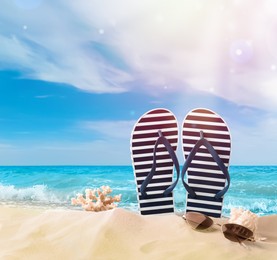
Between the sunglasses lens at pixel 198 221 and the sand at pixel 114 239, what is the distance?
0.09 feet

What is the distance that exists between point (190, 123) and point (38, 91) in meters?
13.4

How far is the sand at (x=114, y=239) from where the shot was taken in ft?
5.06

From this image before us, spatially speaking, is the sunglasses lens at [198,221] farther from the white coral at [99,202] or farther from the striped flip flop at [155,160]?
the white coral at [99,202]

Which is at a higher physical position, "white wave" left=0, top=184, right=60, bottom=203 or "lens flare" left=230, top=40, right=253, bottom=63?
"lens flare" left=230, top=40, right=253, bottom=63

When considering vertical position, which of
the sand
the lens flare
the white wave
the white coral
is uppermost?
the lens flare

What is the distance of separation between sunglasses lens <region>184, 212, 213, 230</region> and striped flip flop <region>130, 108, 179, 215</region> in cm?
78

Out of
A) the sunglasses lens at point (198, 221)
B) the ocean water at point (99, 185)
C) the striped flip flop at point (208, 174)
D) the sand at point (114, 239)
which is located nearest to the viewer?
the sand at point (114, 239)

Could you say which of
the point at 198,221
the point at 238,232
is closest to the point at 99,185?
the point at 198,221

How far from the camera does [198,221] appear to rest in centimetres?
185

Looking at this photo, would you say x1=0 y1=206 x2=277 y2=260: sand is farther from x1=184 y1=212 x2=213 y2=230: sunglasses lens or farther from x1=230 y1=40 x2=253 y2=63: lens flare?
x1=230 y1=40 x2=253 y2=63: lens flare

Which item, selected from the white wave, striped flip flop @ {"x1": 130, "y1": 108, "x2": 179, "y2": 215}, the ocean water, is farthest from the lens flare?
striped flip flop @ {"x1": 130, "y1": 108, "x2": 179, "y2": 215}

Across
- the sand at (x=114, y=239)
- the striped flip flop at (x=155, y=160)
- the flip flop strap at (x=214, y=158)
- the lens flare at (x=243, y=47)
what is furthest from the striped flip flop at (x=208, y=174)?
the lens flare at (x=243, y=47)

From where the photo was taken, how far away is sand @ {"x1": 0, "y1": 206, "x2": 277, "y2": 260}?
1542mm

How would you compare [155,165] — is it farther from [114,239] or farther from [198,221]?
[114,239]
